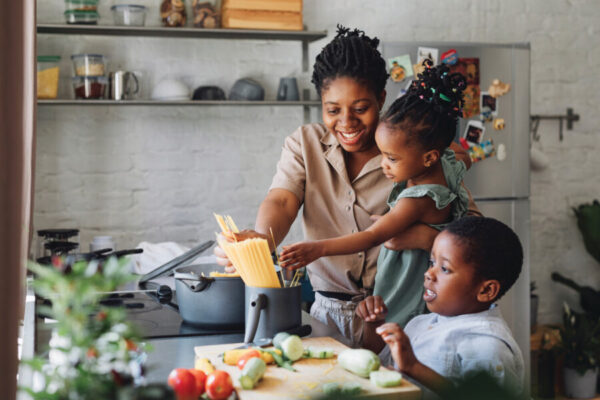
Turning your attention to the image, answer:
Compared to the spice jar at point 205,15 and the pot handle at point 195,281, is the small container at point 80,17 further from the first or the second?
the pot handle at point 195,281

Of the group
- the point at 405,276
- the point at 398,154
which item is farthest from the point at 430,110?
the point at 405,276

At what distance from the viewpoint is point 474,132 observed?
3.36 metres

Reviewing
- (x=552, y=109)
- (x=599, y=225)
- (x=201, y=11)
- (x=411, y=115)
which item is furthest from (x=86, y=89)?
(x=599, y=225)

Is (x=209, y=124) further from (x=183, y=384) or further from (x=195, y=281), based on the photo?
(x=183, y=384)

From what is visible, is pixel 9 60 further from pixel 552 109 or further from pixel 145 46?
pixel 552 109

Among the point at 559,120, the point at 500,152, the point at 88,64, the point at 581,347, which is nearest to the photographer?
the point at 88,64

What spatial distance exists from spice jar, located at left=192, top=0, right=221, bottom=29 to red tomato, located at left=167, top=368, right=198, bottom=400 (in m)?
2.71

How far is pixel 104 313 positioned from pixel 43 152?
10.1 ft

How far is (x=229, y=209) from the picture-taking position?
3621mm

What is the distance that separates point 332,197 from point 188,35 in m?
1.97

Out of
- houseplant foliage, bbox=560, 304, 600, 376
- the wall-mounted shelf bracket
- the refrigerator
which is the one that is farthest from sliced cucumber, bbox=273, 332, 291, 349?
the wall-mounted shelf bracket

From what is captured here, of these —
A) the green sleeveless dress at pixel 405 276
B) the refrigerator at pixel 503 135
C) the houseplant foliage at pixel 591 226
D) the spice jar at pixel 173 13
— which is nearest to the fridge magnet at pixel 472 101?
the refrigerator at pixel 503 135

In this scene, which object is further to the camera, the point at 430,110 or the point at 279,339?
the point at 430,110

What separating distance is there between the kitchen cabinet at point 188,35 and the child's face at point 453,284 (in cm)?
209
